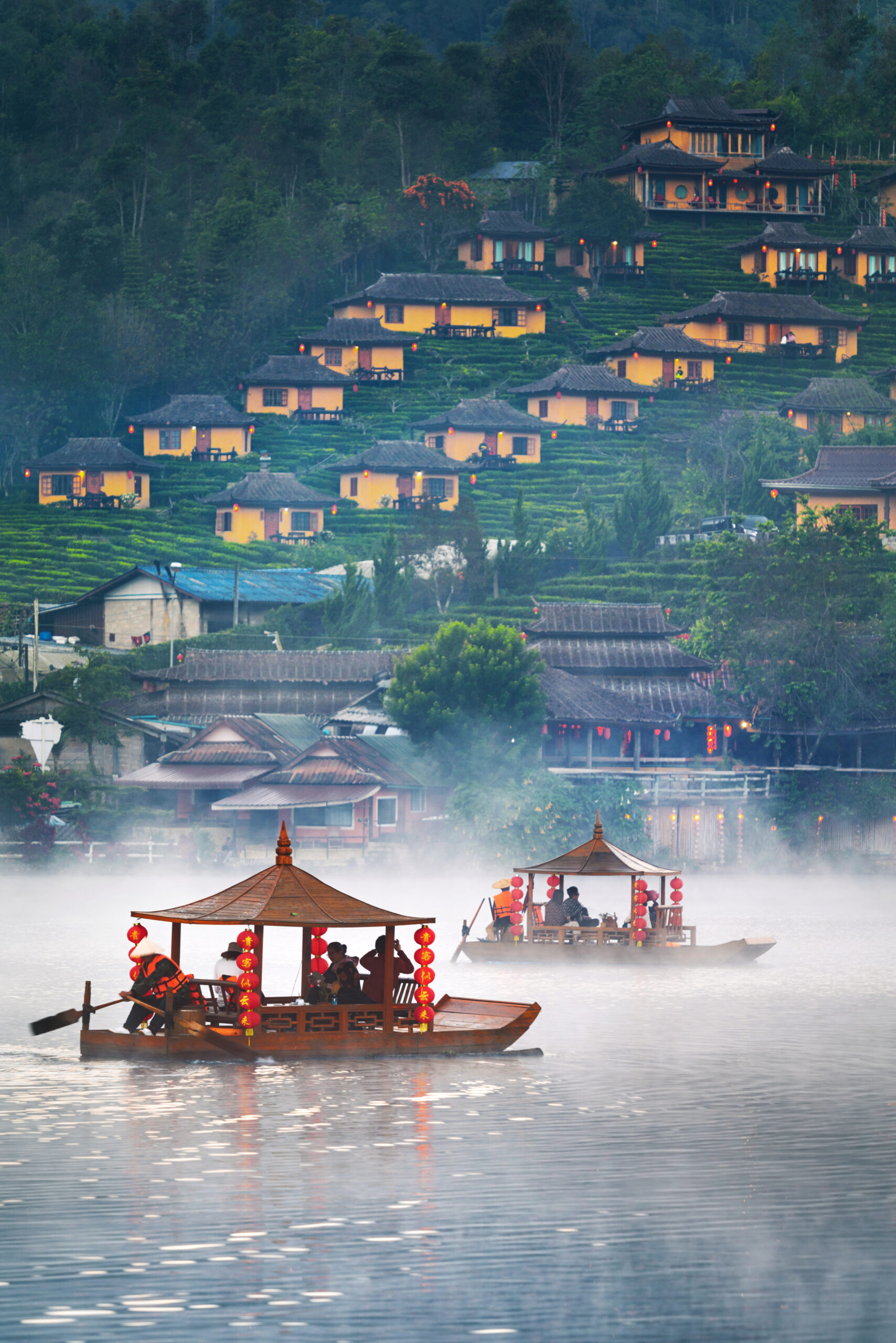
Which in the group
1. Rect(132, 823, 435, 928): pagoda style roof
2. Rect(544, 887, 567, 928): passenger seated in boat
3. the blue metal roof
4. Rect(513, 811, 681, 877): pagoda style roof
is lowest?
Rect(544, 887, 567, 928): passenger seated in boat

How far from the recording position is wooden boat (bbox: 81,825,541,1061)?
22.4 meters

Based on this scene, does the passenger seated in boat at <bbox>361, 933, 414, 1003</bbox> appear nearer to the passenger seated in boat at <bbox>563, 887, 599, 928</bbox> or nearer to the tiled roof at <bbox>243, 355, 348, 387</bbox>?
the passenger seated in boat at <bbox>563, 887, 599, 928</bbox>

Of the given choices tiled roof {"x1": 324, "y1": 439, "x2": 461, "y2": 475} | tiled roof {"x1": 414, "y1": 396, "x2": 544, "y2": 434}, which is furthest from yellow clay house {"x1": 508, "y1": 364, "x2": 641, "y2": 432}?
tiled roof {"x1": 324, "y1": 439, "x2": 461, "y2": 475}

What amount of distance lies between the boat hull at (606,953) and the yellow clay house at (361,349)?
79002mm

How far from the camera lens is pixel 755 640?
68.4 m

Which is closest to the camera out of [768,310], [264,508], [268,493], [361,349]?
[268,493]

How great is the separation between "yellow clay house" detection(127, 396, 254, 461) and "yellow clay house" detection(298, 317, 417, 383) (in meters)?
8.86

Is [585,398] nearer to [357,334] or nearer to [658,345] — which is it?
[658,345]

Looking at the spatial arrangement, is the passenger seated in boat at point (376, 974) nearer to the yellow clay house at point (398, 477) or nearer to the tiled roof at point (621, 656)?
the tiled roof at point (621, 656)

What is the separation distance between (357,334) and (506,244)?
1652 cm

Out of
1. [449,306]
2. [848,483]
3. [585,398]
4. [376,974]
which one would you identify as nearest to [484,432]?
[585,398]

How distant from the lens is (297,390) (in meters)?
109

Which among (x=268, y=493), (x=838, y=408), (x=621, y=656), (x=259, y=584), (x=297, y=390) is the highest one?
(x=297, y=390)

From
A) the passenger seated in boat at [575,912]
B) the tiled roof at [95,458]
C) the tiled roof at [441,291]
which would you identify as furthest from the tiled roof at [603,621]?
the tiled roof at [441,291]
